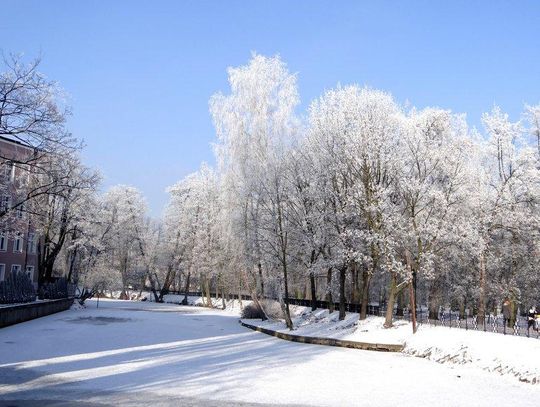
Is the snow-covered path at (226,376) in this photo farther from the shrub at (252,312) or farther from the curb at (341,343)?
the shrub at (252,312)

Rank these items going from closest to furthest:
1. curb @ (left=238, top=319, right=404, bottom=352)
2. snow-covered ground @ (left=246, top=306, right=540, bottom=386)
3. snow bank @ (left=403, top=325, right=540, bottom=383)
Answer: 1. snow bank @ (left=403, top=325, right=540, bottom=383)
2. snow-covered ground @ (left=246, top=306, right=540, bottom=386)
3. curb @ (left=238, top=319, right=404, bottom=352)

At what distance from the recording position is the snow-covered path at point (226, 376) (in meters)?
13.8

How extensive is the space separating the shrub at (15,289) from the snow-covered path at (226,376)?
7.47 m

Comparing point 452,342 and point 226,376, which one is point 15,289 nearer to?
point 226,376

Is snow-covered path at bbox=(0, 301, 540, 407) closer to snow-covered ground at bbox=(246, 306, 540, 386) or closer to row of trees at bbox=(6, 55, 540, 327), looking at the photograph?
snow-covered ground at bbox=(246, 306, 540, 386)

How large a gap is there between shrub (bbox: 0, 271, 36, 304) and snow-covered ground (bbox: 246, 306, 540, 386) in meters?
17.1

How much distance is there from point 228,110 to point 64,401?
3134 cm

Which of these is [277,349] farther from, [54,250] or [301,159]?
[54,250]

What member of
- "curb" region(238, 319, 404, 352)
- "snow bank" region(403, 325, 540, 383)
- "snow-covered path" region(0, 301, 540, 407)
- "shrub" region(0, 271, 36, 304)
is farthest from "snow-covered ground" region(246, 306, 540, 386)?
"shrub" region(0, 271, 36, 304)

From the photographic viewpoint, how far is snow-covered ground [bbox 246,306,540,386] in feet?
62.8

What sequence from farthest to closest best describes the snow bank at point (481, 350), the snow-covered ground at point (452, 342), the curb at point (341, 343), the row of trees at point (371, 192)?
1. the row of trees at point (371, 192)
2. the curb at point (341, 343)
3. the snow-covered ground at point (452, 342)
4. the snow bank at point (481, 350)

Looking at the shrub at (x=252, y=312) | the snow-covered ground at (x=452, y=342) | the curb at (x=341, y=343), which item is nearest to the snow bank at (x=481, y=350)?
the snow-covered ground at (x=452, y=342)

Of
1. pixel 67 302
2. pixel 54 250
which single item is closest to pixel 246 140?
pixel 54 250

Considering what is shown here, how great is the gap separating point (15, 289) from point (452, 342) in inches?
1040
